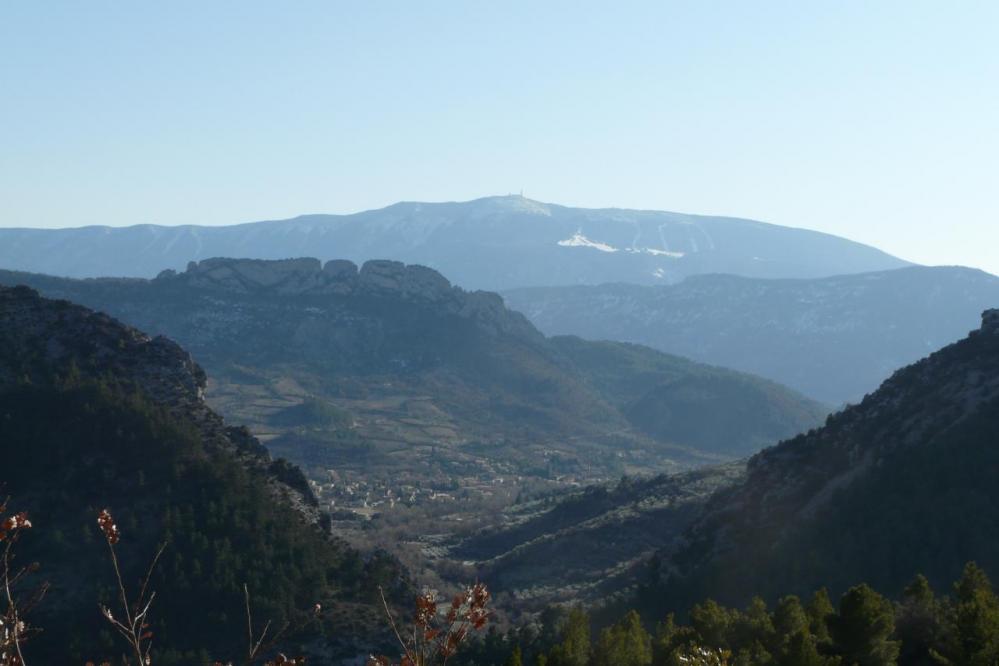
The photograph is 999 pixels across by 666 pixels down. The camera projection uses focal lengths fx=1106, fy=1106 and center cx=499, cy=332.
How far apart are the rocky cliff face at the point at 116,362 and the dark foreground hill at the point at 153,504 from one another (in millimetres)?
113

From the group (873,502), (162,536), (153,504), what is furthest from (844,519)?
(153,504)

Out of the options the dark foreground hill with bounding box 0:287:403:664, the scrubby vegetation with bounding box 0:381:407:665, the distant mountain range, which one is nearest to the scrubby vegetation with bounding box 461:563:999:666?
the distant mountain range

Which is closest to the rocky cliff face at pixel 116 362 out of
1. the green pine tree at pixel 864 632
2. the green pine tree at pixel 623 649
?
the green pine tree at pixel 623 649

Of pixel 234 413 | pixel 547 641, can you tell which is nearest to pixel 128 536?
pixel 547 641

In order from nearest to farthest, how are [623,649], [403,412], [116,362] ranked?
[623,649] < [116,362] < [403,412]

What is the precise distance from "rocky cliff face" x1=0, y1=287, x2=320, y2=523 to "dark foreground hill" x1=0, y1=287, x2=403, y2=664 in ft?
0.37

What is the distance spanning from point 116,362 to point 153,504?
1291 cm

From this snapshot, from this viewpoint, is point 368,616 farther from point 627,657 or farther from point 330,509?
point 330,509

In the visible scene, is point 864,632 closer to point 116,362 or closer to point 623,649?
point 623,649

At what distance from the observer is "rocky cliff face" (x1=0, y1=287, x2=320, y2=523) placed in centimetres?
6075

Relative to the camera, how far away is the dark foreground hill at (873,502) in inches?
1854

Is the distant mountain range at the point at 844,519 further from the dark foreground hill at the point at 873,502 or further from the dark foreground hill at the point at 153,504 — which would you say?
the dark foreground hill at the point at 153,504

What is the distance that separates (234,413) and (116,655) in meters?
114

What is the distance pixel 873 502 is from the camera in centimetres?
5244
